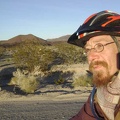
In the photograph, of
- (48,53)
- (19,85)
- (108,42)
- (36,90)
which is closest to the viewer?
(108,42)

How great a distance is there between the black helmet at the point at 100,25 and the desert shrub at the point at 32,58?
27741mm

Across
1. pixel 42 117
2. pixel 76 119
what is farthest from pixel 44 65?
pixel 76 119

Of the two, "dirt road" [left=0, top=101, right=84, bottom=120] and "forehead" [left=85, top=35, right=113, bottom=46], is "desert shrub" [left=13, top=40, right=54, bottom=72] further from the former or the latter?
"forehead" [left=85, top=35, right=113, bottom=46]

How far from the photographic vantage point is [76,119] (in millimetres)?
2771

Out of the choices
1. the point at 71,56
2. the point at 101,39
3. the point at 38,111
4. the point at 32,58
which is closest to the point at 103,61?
the point at 101,39

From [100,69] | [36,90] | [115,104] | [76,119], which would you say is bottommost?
[36,90]

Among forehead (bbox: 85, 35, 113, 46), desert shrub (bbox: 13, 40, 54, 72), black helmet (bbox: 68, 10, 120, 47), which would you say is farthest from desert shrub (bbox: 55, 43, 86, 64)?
black helmet (bbox: 68, 10, 120, 47)

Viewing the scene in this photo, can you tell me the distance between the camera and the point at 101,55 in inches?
107

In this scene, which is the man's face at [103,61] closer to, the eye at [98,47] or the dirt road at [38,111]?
the eye at [98,47]

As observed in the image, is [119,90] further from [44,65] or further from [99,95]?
[44,65]

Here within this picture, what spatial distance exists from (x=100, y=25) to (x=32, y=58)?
29.3 m

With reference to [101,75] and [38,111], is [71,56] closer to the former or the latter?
[38,111]

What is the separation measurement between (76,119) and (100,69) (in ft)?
1.69

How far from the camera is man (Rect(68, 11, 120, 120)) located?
2.52m
